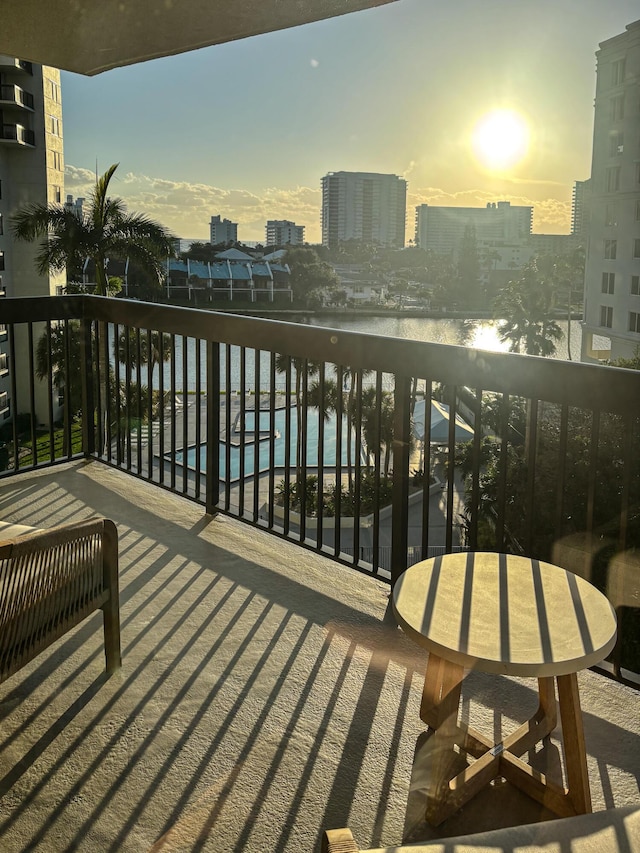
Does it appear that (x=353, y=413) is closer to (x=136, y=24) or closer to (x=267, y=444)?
(x=136, y=24)

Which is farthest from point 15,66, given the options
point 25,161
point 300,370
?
point 300,370

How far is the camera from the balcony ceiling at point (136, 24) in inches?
105

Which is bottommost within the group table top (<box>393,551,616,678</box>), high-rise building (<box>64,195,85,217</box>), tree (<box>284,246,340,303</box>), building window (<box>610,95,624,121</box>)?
table top (<box>393,551,616,678</box>)

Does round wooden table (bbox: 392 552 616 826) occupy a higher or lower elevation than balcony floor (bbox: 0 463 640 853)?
higher

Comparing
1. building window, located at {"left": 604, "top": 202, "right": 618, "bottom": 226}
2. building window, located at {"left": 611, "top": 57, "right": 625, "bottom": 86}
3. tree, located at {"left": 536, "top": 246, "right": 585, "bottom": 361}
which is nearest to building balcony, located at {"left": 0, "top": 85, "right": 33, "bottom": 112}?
building window, located at {"left": 611, "top": 57, "right": 625, "bottom": 86}

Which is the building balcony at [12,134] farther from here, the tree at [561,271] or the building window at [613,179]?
the tree at [561,271]

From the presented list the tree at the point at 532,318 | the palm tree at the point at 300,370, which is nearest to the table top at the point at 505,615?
the palm tree at the point at 300,370

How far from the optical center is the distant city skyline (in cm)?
3341

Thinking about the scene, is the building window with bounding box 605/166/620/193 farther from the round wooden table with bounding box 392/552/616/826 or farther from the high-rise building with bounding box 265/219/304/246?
the round wooden table with bounding box 392/552/616/826

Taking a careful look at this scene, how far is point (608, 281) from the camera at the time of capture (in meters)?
20.8

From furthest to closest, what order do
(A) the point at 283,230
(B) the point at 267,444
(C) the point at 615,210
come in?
1. (C) the point at 615,210
2. (A) the point at 283,230
3. (B) the point at 267,444

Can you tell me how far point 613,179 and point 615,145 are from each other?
1246 mm

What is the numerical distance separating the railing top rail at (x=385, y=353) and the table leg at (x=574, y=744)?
716 mm

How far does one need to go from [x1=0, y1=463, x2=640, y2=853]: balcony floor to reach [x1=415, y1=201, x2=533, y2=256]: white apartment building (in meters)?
8.37
